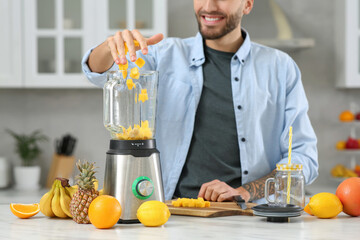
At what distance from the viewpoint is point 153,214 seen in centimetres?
125

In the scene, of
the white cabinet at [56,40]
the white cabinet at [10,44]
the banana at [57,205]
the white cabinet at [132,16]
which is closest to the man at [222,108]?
the banana at [57,205]

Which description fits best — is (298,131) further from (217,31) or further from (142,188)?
(142,188)

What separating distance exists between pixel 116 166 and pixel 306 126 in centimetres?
88

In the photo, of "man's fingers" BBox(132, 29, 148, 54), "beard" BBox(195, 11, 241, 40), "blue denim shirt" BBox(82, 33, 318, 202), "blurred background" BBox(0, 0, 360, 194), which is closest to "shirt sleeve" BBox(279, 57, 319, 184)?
"blue denim shirt" BBox(82, 33, 318, 202)

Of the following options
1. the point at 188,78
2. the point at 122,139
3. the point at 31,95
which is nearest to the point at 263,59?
the point at 188,78

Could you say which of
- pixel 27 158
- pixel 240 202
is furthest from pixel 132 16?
pixel 240 202

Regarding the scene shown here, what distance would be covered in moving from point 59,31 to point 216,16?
63.9 inches

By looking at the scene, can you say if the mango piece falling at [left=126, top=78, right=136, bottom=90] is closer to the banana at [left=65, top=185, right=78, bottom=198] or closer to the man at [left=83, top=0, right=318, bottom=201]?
the banana at [left=65, top=185, right=78, bottom=198]

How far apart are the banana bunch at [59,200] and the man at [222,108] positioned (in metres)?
0.62

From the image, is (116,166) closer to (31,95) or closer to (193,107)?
(193,107)

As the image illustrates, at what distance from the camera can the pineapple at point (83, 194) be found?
129 cm

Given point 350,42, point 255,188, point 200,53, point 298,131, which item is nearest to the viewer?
point 255,188

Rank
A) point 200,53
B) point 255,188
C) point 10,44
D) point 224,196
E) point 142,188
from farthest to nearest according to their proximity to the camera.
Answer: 1. point 10,44
2. point 200,53
3. point 255,188
4. point 224,196
5. point 142,188

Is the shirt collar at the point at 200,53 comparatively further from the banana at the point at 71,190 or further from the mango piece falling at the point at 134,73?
the banana at the point at 71,190
